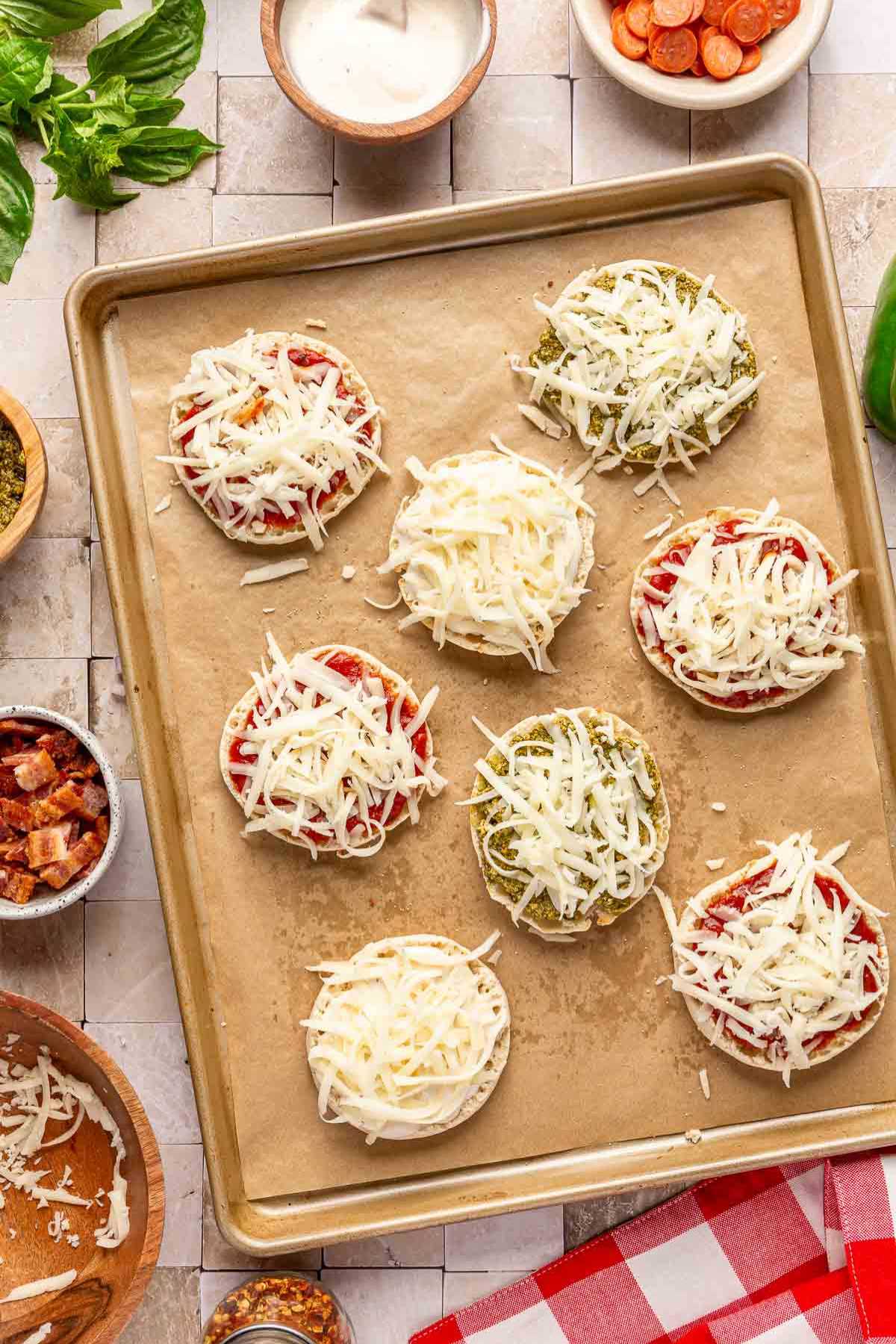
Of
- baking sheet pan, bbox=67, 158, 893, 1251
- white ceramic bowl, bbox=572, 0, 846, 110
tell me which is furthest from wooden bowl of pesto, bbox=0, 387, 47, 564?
white ceramic bowl, bbox=572, 0, 846, 110

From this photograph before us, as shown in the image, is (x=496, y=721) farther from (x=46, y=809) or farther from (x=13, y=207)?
(x=13, y=207)

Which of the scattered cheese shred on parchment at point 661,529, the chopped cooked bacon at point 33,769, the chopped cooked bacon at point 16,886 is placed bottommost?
the chopped cooked bacon at point 16,886

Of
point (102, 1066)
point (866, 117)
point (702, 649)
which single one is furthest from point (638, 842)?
point (866, 117)

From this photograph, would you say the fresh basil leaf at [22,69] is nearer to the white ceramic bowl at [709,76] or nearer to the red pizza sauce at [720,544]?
the white ceramic bowl at [709,76]

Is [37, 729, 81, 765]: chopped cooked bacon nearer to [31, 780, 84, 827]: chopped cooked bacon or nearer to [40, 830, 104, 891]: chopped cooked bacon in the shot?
[31, 780, 84, 827]: chopped cooked bacon

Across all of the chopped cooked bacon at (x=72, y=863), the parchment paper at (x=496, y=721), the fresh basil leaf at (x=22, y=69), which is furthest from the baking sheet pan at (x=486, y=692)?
the fresh basil leaf at (x=22, y=69)

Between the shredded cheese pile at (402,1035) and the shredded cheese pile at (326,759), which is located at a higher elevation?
the shredded cheese pile at (326,759)
